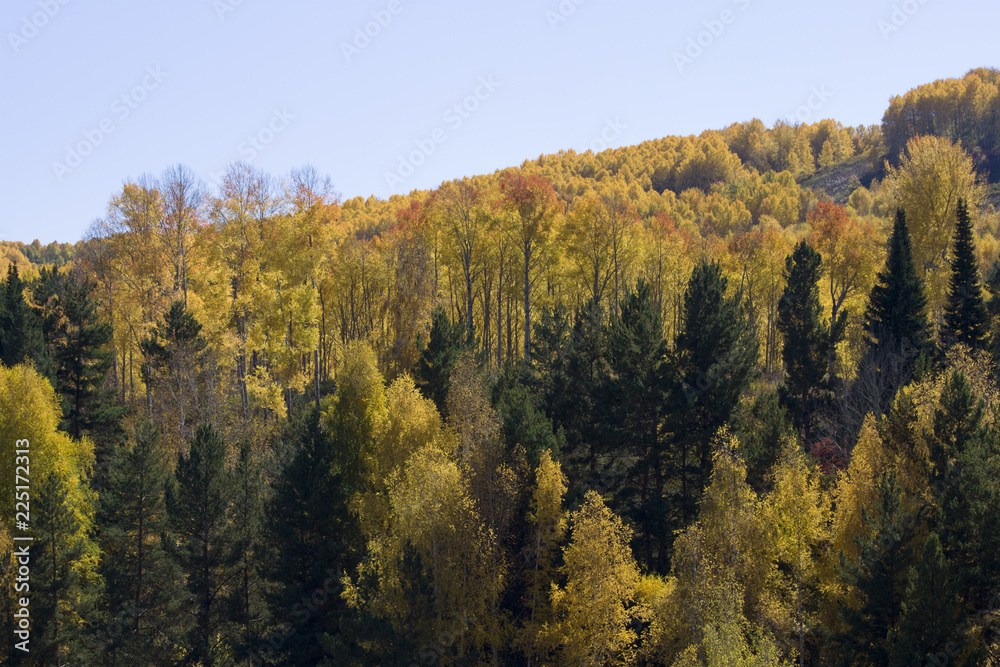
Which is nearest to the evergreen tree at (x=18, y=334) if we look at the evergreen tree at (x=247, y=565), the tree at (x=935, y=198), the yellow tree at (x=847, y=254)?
the evergreen tree at (x=247, y=565)

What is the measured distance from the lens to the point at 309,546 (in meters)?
29.6

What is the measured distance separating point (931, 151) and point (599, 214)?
67.4 ft

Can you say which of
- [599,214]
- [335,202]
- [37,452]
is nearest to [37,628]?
[37,452]

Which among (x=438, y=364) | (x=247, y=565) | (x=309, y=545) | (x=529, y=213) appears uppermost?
(x=529, y=213)

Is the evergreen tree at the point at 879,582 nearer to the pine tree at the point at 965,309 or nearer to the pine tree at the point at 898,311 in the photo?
the pine tree at the point at 898,311

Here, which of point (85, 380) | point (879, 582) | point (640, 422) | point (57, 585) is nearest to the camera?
point (879, 582)

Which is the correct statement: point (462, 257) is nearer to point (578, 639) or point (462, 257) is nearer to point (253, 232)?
point (253, 232)

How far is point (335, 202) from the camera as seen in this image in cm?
4059

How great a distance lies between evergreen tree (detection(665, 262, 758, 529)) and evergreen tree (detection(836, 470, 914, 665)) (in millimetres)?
7546

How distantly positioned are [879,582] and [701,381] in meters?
10.8

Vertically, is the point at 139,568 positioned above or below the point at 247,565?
above

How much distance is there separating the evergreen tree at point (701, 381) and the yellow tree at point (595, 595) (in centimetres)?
594

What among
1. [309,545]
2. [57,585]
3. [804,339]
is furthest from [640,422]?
[57,585]

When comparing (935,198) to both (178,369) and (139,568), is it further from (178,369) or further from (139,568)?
(139,568)
